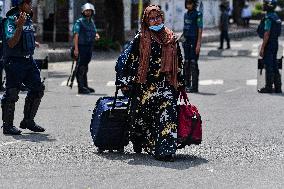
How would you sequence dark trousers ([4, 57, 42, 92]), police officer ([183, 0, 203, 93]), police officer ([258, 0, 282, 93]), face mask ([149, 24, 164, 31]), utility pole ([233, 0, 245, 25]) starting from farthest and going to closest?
1. utility pole ([233, 0, 245, 25])
2. police officer ([183, 0, 203, 93])
3. police officer ([258, 0, 282, 93])
4. dark trousers ([4, 57, 42, 92])
5. face mask ([149, 24, 164, 31])

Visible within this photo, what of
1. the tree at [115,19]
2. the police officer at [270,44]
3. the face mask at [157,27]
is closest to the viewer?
the face mask at [157,27]

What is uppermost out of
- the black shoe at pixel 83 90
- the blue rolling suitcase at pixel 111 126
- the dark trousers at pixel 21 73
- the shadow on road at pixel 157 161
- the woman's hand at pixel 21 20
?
the woman's hand at pixel 21 20

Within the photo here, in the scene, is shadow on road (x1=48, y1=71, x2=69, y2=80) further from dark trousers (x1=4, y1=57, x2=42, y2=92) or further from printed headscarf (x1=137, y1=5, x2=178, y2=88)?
printed headscarf (x1=137, y1=5, x2=178, y2=88)

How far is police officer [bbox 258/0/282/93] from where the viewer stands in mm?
18219

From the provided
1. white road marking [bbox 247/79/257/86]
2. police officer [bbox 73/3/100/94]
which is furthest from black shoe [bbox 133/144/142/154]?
white road marking [bbox 247/79/257/86]

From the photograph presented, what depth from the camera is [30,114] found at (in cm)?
1294

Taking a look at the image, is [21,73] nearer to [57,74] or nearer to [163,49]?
[163,49]

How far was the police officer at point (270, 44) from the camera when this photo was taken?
18219 mm

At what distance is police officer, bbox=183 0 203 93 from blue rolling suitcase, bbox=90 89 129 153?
26.3 feet

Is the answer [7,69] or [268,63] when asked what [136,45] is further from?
[268,63]

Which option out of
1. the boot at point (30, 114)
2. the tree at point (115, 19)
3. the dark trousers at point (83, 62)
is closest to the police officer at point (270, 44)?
the dark trousers at point (83, 62)

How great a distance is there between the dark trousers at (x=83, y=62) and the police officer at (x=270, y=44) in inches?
120

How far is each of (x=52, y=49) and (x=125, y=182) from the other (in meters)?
23.2

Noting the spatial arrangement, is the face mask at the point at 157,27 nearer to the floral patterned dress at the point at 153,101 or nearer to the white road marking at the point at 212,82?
the floral patterned dress at the point at 153,101
